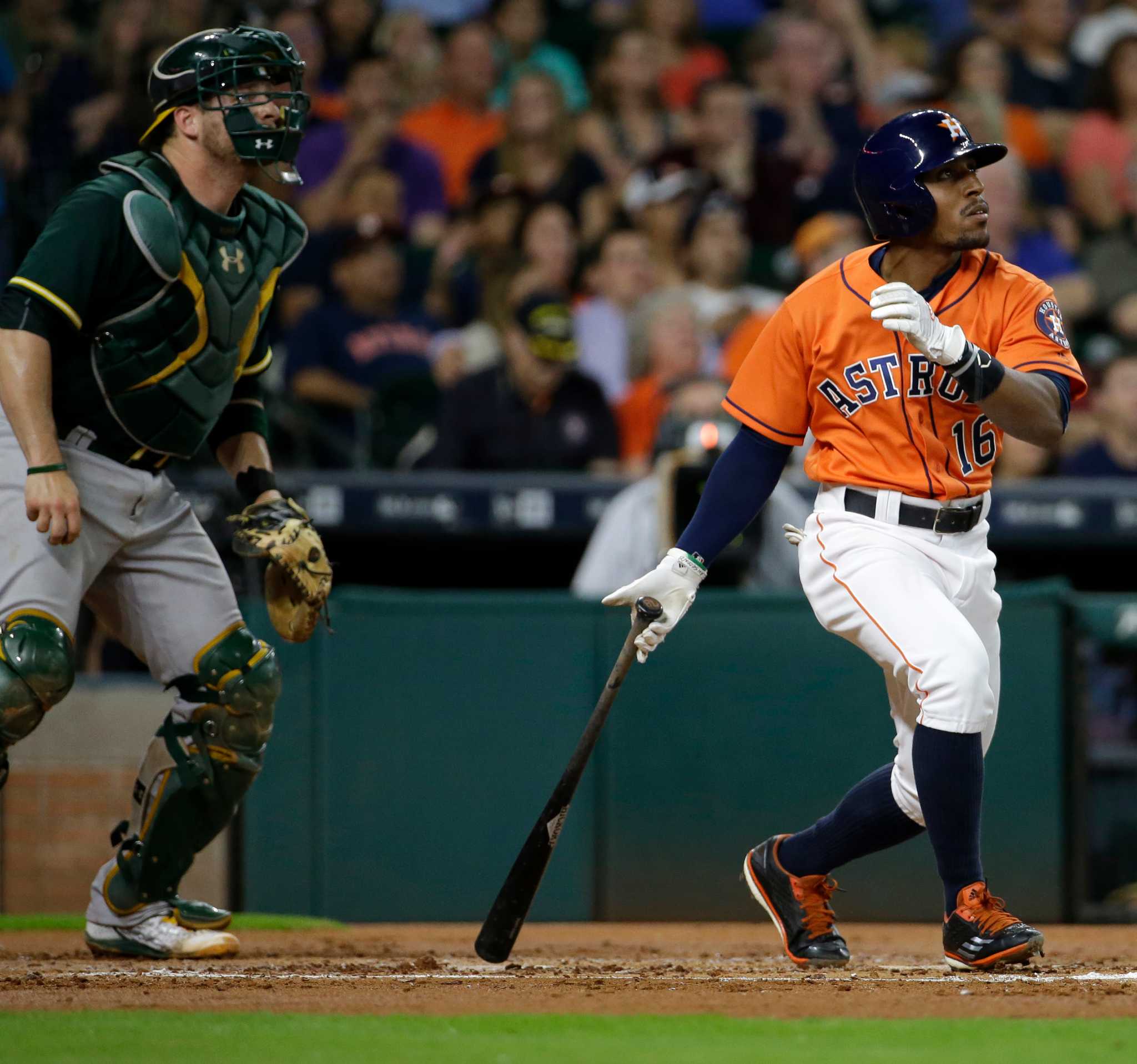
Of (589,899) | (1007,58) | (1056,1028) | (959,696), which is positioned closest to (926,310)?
(959,696)

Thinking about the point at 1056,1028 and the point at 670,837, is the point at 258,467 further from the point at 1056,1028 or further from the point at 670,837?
the point at 1056,1028

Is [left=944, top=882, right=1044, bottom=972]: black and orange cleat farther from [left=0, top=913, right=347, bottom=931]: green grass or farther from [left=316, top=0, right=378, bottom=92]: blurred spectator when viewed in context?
[left=316, top=0, right=378, bottom=92]: blurred spectator

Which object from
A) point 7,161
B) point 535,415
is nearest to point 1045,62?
point 535,415

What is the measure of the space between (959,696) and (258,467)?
71.7 inches

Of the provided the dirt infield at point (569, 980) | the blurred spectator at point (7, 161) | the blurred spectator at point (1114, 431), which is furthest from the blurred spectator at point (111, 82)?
the blurred spectator at point (1114, 431)

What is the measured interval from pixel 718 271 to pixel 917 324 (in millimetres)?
4739

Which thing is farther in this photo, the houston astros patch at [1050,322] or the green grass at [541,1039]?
the houston astros patch at [1050,322]

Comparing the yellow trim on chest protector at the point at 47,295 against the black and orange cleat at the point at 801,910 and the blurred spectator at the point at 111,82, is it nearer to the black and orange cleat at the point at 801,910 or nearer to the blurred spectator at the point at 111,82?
the black and orange cleat at the point at 801,910

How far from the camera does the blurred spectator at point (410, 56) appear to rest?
8422mm

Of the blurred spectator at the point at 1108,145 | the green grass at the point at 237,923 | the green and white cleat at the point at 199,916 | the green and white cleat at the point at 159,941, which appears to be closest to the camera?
the green and white cleat at the point at 159,941

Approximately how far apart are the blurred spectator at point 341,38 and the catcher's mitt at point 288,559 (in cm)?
475

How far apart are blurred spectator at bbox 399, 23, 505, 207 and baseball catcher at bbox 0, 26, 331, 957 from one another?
14.3ft

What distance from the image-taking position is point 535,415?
710cm

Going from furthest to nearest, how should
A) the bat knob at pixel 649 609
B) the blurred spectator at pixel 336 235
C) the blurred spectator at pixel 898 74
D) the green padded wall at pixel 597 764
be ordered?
the blurred spectator at pixel 898 74, the blurred spectator at pixel 336 235, the green padded wall at pixel 597 764, the bat knob at pixel 649 609
